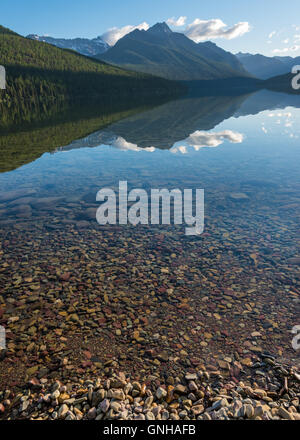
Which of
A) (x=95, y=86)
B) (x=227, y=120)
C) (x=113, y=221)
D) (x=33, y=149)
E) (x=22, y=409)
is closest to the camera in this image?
(x=22, y=409)

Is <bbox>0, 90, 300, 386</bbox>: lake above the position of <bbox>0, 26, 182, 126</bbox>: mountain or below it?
below

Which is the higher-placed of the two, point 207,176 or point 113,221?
point 207,176

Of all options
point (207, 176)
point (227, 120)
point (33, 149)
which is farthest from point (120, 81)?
point (207, 176)

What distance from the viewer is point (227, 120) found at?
67.9 meters

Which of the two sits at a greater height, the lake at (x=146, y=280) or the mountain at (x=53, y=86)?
the mountain at (x=53, y=86)

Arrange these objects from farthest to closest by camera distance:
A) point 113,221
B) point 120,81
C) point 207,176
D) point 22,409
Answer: point 120,81 → point 207,176 → point 113,221 → point 22,409

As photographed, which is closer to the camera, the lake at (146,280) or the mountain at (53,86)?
the lake at (146,280)

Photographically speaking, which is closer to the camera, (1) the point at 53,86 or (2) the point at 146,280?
(2) the point at 146,280

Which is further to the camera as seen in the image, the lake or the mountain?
the mountain

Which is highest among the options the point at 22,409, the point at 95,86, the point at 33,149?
the point at 95,86

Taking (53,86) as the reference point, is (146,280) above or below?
below

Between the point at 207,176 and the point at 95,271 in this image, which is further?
the point at 207,176

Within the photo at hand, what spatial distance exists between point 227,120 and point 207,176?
47274 millimetres
